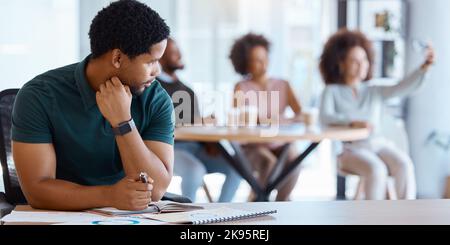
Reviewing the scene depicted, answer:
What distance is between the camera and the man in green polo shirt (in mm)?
1375

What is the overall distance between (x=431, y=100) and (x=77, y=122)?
11.2ft

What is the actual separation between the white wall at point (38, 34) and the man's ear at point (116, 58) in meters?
0.49

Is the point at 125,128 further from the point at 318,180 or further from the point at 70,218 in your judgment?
the point at 318,180

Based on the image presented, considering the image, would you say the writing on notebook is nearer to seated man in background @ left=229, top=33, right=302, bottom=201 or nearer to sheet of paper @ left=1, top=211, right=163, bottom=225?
sheet of paper @ left=1, top=211, right=163, bottom=225

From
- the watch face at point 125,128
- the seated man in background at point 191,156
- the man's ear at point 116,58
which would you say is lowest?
the seated man in background at point 191,156

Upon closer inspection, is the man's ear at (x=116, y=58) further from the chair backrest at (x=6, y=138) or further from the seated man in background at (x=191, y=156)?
the seated man in background at (x=191, y=156)

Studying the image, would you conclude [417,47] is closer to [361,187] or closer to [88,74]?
[361,187]

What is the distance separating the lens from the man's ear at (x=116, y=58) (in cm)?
140

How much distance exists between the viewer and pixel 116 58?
1.41 m

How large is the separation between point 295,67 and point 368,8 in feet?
2.00

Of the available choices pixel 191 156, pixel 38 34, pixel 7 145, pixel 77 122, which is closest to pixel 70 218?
pixel 77 122

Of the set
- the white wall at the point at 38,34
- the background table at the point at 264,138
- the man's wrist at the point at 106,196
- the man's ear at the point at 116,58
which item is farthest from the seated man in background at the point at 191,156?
the man's wrist at the point at 106,196

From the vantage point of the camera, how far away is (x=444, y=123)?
4.49 m
